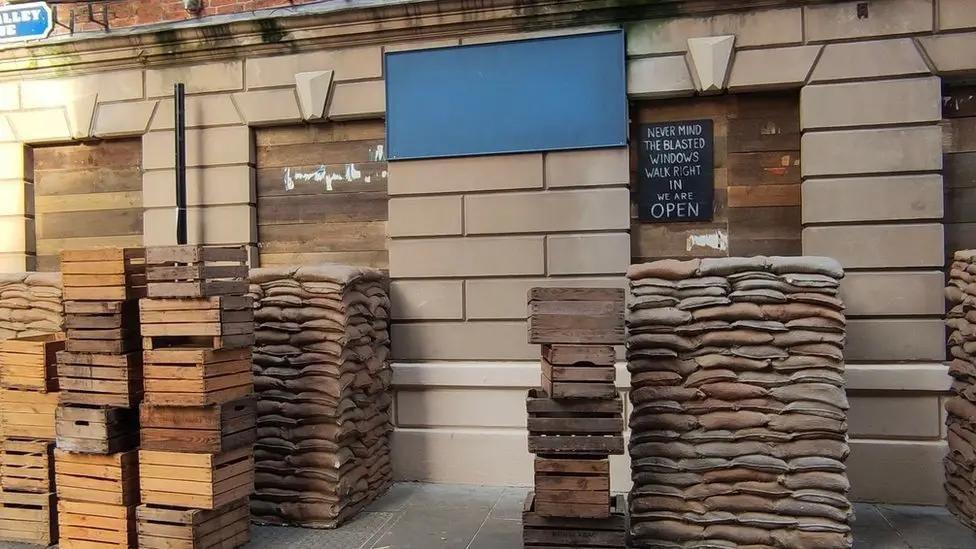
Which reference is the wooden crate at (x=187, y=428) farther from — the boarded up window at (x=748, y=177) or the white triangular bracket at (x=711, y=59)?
the white triangular bracket at (x=711, y=59)

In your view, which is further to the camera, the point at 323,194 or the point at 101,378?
the point at 323,194

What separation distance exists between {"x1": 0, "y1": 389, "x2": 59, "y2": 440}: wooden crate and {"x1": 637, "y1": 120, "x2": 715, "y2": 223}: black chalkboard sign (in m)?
5.92

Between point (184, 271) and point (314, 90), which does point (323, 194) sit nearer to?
point (314, 90)

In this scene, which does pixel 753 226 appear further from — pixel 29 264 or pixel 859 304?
pixel 29 264

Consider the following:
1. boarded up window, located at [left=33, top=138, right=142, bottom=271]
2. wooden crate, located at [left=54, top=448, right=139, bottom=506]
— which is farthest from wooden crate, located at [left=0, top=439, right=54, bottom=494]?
boarded up window, located at [left=33, top=138, right=142, bottom=271]

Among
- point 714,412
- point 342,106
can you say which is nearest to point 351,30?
point 342,106

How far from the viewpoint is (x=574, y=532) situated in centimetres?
480

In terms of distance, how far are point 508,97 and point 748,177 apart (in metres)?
2.70

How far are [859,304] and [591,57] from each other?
12.1ft

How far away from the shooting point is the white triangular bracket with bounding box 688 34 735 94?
6.54 m

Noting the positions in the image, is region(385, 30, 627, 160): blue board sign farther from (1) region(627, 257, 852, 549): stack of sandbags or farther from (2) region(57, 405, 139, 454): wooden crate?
(2) region(57, 405, 139, 454): wooden crate

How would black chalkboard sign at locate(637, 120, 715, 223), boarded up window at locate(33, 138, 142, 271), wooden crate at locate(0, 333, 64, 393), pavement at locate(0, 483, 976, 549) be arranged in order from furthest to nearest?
boarded up window at locate(33, 138, 142, 271), black chalkboard sign at locate(637, 120, 715, 223), wooden crate at locate(0, 333, 64, 393), pavement at locate(0, 483, 976, 549)

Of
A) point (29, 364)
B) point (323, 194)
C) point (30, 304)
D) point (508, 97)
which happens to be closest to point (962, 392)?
point (508, 97)

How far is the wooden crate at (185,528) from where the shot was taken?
4984mm
